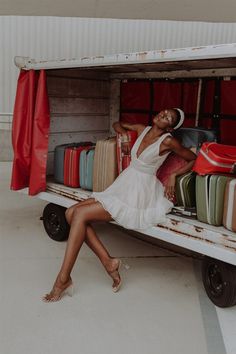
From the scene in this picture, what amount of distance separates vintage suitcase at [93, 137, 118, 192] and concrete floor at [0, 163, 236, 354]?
2.20 ft

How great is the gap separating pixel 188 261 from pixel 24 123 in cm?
199

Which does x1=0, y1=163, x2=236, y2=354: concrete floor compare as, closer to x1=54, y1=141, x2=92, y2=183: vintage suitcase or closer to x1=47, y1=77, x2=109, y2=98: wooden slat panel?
x1=54, y1=141, x2=92, y2=183: vintage suitcase

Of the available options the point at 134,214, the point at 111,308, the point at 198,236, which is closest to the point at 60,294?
the point at 111,308

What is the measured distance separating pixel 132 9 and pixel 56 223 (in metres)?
4.34

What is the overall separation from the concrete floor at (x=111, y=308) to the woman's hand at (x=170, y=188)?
2.21 ft

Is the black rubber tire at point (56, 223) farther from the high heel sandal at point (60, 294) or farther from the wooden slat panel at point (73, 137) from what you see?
the high heel sandal at point (60, 294)

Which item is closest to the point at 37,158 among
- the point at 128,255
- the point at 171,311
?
the point at 128,255

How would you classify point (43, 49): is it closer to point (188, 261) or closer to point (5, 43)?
point (5, 43)

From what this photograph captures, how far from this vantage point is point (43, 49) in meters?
7.38

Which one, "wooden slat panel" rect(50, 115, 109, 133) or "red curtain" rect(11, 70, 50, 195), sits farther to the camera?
"wooden slat panel" rect(50, 115, 109, 133)

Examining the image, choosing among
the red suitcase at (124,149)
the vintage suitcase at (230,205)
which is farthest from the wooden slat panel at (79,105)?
the vintage suitcase at (230,205)

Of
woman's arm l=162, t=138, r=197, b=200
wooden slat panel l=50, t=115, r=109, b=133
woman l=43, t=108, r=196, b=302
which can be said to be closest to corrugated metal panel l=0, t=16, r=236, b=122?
wooden slat panel l=50, t=115, r=109, b=133

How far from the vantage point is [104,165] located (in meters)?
3.80

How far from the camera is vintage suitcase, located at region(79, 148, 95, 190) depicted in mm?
4043
